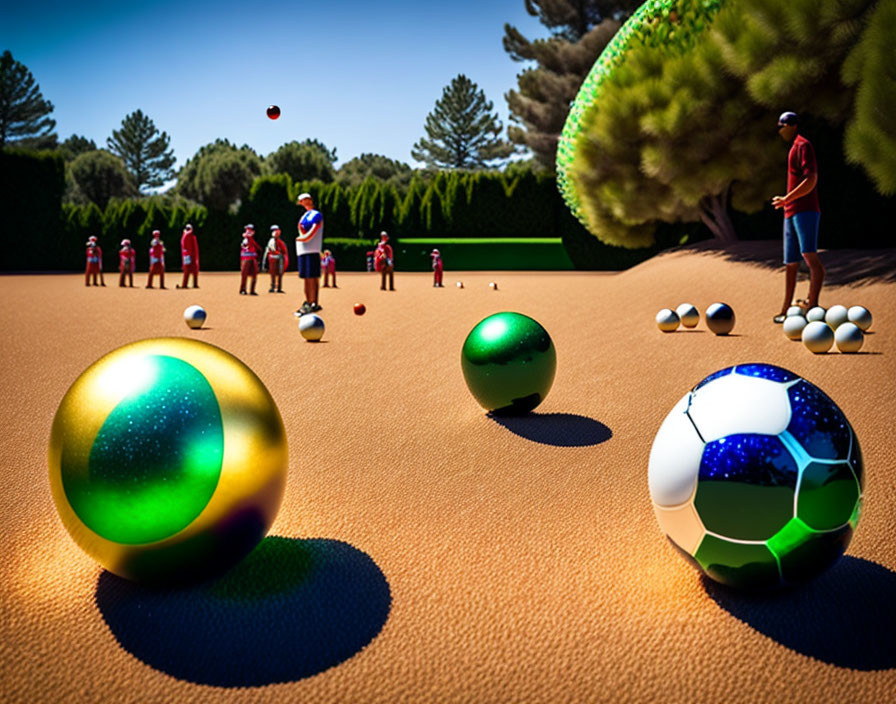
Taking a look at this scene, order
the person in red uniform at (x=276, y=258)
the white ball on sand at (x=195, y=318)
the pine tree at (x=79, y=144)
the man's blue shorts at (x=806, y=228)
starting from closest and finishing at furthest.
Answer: the man's blue shorts at (x=806, y=228) → the white ball on sand at (x=195, y=318) → the person in red uniform at (x=276, y=258) → the pine tree at (x=79, y=144)

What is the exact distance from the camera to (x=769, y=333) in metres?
10.2

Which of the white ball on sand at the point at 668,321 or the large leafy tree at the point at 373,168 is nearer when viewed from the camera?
the white ball on sand at the point at 668,321

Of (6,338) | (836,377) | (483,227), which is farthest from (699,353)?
(483,227)

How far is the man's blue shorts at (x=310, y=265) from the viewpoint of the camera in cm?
1323

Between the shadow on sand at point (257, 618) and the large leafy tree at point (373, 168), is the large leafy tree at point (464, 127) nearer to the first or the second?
the large leafy tree at point (373, 168)

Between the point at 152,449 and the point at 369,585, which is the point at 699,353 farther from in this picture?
the point at 152,449

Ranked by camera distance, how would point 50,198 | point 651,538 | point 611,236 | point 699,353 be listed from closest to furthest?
point 651,538
point 699,353
point 611,236
point 50,198

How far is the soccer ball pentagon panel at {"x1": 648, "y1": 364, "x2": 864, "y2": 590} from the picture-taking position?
292cm

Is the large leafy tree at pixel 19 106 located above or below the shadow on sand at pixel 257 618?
above

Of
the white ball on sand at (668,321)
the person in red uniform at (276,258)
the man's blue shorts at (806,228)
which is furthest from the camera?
the person in red uniform at (276,258)

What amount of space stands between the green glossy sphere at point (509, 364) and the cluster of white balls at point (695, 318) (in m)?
4.98

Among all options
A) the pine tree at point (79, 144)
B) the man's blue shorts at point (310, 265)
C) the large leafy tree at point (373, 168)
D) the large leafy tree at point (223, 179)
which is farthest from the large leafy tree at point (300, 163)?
the man's blue shorts at point (310, 265)

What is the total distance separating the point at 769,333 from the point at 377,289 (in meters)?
13.1

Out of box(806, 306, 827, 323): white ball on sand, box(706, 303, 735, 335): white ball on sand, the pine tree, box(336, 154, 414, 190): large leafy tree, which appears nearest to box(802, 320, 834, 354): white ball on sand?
box(806, 306, 827, 323): white ball on sand
